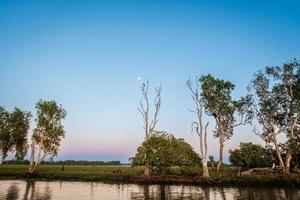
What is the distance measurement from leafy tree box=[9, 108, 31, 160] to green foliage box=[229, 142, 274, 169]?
1775 inches

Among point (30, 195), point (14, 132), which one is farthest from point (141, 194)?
point (14, 132)

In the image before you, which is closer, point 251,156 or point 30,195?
point 30,195

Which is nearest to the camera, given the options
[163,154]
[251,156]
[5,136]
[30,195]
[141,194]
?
[30,195]

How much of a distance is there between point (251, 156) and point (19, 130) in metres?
48.3

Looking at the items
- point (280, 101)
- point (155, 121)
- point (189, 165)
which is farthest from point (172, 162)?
point (280, 101)

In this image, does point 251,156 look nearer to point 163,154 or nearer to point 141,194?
point 163,154

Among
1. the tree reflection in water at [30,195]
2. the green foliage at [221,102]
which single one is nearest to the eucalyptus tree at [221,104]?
the green foliage at [221,102]

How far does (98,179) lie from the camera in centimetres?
4981

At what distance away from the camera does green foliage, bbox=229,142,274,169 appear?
171 ft

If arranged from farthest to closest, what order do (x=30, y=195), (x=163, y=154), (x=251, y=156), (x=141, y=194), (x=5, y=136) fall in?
(x=5, y=136) → (x=251, y=156) → (x=163, y=154) → (x=141, y=194) → (x=30, y=195)

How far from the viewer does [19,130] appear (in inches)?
2470

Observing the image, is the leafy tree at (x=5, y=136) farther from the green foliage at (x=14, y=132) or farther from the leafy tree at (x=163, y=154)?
the leafy tree at (x=163, y=154)

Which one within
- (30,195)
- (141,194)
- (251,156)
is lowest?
(141,194)

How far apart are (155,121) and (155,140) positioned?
4.62 meters
